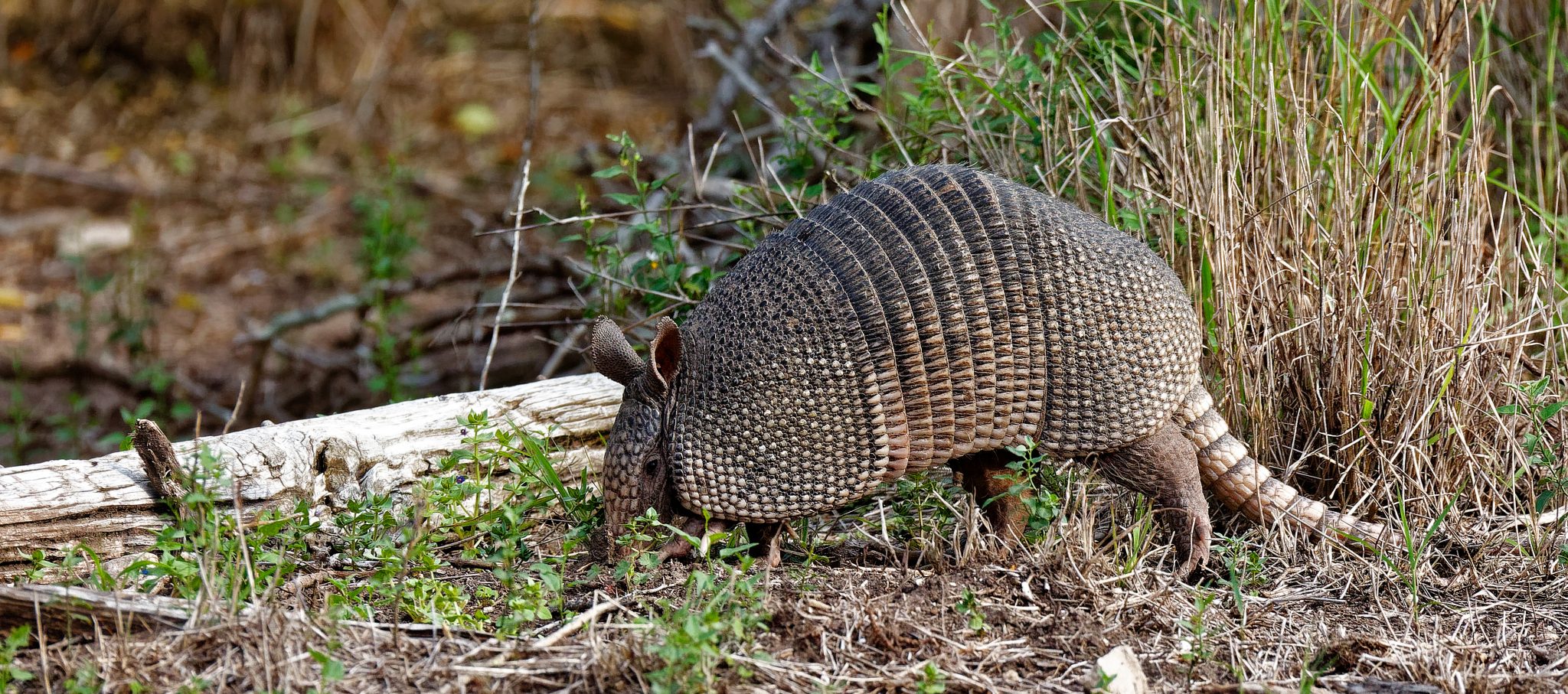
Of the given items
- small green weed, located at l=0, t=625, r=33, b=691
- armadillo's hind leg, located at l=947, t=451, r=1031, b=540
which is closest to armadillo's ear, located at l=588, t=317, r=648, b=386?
armadillo's hind leg, located at l=947, t=451, r=1031, b=540

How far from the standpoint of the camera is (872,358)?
3830 millimetres

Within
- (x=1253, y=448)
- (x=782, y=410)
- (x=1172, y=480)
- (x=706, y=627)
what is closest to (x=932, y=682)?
(x=706, y=627)

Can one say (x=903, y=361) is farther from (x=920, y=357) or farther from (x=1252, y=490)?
(x=1252, y=490)

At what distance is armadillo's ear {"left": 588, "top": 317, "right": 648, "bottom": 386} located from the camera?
3.98 m

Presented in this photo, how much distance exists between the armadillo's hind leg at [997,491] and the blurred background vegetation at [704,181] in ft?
2.93

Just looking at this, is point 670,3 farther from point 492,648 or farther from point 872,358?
point 492,648

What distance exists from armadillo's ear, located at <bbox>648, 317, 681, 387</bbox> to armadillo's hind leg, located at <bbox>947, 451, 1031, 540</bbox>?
1.03 m

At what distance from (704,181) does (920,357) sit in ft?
5.90

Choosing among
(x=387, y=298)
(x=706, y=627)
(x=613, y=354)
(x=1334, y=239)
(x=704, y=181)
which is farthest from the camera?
(x=387, y=298)

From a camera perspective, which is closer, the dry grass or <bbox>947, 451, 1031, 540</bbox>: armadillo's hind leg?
the dry grass

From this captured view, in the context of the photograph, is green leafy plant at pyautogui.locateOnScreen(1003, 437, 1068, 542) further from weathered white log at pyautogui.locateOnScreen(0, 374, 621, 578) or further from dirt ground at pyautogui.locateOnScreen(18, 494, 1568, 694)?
weathered white log at pyautogui.locateOnScreen(0, 374, 621, 578)

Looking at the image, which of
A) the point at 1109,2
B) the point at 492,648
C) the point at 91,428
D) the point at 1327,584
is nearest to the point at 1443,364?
the point at 1327,584

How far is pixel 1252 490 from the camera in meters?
4.18

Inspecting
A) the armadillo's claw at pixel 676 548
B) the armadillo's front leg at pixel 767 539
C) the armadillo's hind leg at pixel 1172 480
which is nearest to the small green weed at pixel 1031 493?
the armadillo's hind leg at pixel 1172 480
